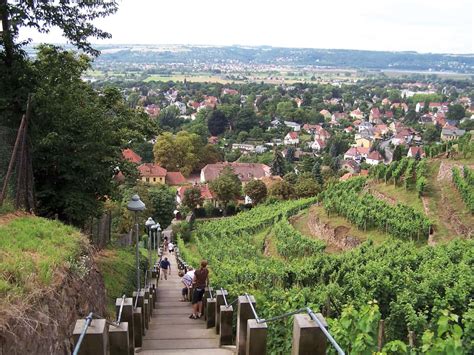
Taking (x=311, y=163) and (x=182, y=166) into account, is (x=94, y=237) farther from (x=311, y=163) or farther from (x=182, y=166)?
(x=311, y=163)

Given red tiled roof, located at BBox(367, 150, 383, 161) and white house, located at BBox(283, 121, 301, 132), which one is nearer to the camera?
red tiled roof, located at BBox(367, 150, 383, 161)

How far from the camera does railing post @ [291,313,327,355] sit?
4309 millimetres

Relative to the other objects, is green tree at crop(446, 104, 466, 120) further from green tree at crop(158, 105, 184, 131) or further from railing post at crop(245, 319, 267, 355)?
railing post at crop(245, 319, 267, 355)

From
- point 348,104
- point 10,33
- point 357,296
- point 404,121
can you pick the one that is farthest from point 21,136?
point 348,104

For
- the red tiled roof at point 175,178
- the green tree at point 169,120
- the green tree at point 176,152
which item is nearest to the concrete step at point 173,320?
the red tiled roof at point 175,178

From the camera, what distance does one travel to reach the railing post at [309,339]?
4.31m

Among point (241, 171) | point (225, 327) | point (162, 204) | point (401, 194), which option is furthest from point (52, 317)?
point (241, 171)

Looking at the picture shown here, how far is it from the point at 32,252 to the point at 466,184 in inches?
798

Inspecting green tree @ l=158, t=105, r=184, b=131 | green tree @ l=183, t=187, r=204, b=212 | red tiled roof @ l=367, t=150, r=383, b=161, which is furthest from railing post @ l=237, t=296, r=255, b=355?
green tree @ l=158, t=105, r=184, b=131

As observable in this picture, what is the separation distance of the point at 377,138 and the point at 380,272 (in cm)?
10801

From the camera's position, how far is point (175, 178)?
214 ft

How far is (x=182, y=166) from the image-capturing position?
70.7 metres

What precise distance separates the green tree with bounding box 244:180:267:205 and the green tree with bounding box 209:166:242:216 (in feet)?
3.60

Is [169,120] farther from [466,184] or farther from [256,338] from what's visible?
[256,338]
